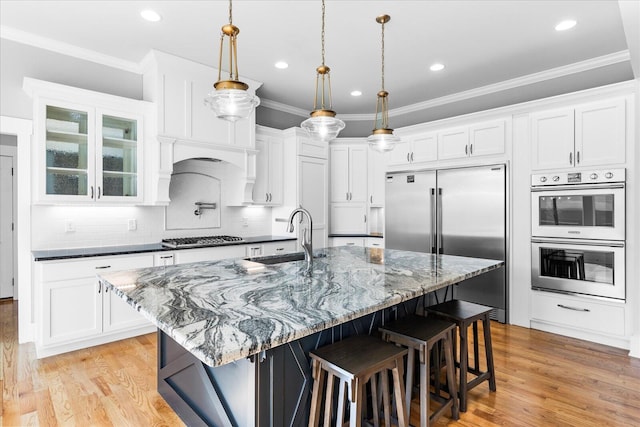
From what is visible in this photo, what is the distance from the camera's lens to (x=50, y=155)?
10.1 feet

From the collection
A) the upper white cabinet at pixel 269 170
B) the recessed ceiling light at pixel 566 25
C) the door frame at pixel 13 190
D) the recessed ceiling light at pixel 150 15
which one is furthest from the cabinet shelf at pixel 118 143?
the recessed ceiling light at pixel 566 25

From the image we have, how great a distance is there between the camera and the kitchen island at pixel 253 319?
1.19 m

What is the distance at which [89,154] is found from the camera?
327cm

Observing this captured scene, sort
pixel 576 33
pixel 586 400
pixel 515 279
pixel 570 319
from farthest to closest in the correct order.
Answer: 1. pixel 515 279
2. pixel 570 319
3. pixel 576 33
4. pixel 586 400

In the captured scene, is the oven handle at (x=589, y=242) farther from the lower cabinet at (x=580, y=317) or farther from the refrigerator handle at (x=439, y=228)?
the refrigerator handle at (x=439, y=228)

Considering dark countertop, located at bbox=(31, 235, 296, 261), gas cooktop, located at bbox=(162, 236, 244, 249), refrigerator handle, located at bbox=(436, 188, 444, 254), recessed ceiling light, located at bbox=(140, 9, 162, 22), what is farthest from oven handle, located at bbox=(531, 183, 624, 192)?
recessed ceiling light, located at bbox=(140, 9, 162, 22)

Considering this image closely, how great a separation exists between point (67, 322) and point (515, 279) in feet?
14.3

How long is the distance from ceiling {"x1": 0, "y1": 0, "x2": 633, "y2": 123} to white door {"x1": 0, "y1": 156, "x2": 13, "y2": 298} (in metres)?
2.53

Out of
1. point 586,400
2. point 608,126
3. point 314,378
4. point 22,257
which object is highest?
point 608,126

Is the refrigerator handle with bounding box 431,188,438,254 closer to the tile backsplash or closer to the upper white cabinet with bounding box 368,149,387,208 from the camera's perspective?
the upper white cabinet with bounding box 368,149,387,208

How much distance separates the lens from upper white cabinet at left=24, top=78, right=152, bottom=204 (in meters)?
3.03

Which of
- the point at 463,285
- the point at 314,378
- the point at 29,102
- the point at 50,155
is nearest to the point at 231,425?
the point at 314,378

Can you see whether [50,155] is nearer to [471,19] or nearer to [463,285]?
[471,19]

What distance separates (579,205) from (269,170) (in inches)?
137
